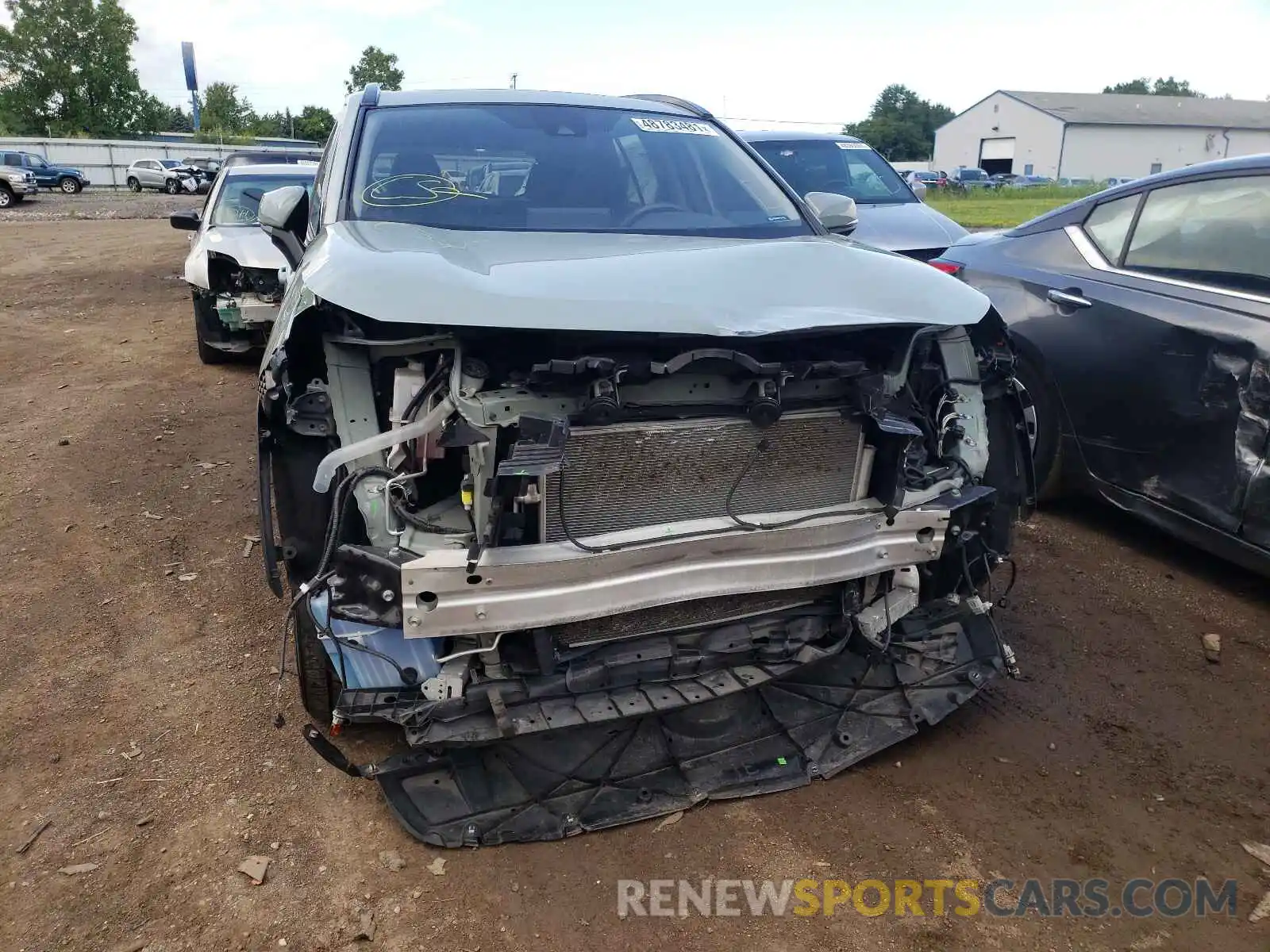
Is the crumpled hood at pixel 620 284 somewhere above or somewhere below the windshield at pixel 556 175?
below

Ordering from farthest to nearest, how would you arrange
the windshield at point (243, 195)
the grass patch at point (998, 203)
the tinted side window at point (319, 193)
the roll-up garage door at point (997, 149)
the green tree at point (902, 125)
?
the green tree at point (902, 125) < the roll-up garage door at point (997, 149) < the grass patch at point (998, 203) < the windshield at point (243, 195) < the tinted side window at point (319, 193)

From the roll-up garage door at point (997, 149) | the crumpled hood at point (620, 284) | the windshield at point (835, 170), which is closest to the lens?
the crumpled hood at point (620, 284)

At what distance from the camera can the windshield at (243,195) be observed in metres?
8.34

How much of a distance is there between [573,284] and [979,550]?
5.28 ft

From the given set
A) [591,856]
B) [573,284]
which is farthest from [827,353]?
[591,856]

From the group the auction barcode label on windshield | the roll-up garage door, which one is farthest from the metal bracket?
the roll-up garage door

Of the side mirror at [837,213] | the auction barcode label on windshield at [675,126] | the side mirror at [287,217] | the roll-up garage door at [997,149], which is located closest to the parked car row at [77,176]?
the side mirror at [287,217]

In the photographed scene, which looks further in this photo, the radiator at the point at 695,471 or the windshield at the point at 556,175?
the windshield at the point at 556,175

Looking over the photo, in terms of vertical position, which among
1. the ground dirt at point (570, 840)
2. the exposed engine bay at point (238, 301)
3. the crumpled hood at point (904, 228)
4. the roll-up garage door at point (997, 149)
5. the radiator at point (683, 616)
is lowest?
the ground dirt at point (570, 840)

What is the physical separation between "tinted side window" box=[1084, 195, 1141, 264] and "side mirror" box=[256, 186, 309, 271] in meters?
3.51

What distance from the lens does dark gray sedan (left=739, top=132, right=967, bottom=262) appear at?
26.0 feet

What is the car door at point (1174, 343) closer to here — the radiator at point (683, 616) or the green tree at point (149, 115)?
the radiator at point (683, 616)

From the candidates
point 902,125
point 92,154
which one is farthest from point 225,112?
point 902,125

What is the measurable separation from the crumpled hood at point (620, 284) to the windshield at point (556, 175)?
11.2 inches
